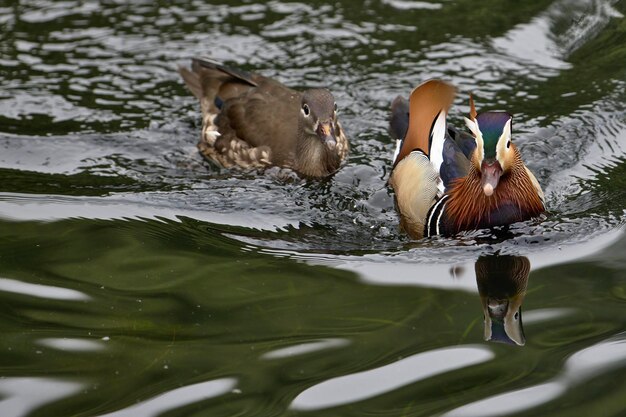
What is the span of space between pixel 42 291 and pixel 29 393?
89 cm

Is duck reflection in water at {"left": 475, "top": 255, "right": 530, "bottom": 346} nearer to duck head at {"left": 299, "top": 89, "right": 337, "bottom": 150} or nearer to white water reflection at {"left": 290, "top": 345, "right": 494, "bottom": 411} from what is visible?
white water reflection at {"left": 290, "top": 345, "right": 494, "bottom": 411}

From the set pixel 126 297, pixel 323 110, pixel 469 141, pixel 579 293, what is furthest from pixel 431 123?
pixel 126 297

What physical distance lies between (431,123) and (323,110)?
0.75 metres

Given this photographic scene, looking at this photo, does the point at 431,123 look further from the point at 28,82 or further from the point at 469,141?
the point at 28,82

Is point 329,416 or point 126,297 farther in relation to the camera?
point 126,297

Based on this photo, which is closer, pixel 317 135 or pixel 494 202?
pixel 494 202

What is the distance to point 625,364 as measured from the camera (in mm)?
4273

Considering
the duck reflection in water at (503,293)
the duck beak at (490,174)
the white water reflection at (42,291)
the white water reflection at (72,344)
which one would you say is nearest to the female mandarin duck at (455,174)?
the duck beak at (490,174)

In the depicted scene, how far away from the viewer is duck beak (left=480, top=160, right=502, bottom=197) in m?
5.83

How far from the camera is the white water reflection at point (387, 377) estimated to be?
409cm

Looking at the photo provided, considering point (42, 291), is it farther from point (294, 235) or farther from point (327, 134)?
point (327, 134)

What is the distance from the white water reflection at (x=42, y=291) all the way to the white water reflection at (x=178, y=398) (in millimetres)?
983

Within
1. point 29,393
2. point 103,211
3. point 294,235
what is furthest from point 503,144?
point 29,393

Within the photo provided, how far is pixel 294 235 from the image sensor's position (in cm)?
596
